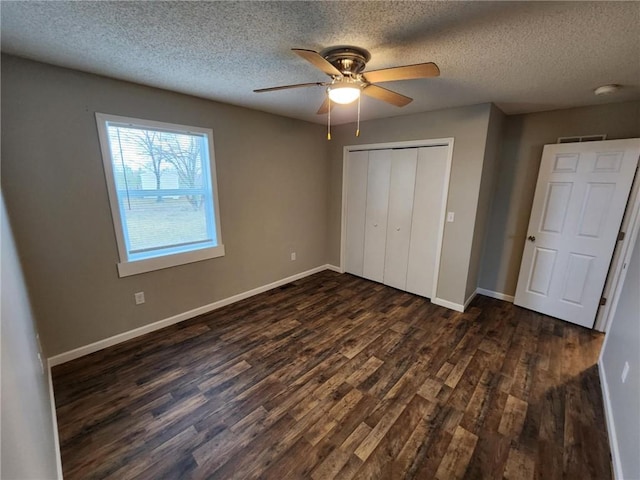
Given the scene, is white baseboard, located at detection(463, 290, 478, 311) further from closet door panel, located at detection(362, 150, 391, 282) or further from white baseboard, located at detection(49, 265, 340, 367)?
white baseboard, located at detection(49, 265, 340, 367)

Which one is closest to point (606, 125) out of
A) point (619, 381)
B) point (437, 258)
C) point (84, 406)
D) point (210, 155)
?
point (437, 258)

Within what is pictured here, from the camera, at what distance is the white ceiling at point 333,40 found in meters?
1.26

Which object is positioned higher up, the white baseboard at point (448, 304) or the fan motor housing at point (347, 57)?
the fan motor housing at point (347, 57)

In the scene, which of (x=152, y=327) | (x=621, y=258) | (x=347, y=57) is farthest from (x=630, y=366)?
(x=152, y=327)

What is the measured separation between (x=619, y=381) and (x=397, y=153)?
285 cm

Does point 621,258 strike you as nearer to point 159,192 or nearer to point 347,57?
point 347,57

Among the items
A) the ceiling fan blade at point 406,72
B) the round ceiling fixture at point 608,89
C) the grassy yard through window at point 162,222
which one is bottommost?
the grassy yard through window at point 162,222

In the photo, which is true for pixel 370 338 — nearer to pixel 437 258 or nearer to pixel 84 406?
pixel 437 258

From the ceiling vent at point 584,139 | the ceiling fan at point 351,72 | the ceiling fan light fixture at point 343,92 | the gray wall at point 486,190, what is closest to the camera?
the ceiling fan at point 351,72

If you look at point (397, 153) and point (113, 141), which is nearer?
point (113, 141)

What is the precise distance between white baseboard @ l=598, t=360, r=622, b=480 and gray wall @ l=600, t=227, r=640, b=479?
31mm

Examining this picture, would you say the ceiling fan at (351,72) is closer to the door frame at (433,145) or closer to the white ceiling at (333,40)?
the white ceiling at (333,40)

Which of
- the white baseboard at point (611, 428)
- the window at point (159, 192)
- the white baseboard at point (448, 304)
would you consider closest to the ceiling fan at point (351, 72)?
the window at point (159, 192)

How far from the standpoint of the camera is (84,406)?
185 centimetres
